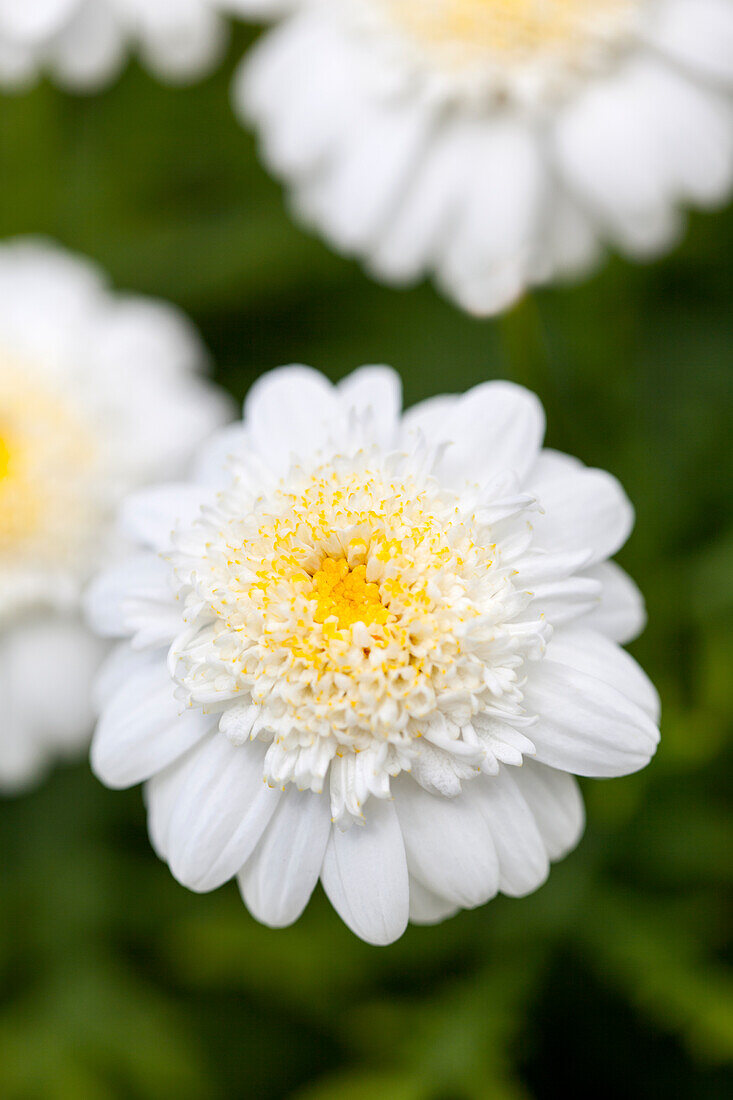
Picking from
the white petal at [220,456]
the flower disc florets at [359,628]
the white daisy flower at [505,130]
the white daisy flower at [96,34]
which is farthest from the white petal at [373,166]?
the flower disc florets at [359,628]

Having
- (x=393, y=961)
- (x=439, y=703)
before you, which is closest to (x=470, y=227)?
(x=439, y=703)

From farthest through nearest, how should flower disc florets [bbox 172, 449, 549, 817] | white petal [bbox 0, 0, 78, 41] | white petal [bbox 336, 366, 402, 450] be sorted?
white petal [bbox 0, 0, 78, 41] < white petal [bbox 336, 366, 402, 450] < flower disc florets [bbox 172, 449, 549, 817]

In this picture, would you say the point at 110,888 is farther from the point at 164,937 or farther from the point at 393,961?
the point at 393,961

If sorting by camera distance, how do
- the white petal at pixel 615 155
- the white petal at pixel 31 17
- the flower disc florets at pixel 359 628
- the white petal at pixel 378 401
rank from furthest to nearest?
the white petal at pixel 31 17, the white petal at pixel 615 155, the white petal at pixel 378 401, the flower disc florets at pixel 359 628

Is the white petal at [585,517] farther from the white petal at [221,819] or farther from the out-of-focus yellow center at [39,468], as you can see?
the out-of-focus yellow center at [39,468]

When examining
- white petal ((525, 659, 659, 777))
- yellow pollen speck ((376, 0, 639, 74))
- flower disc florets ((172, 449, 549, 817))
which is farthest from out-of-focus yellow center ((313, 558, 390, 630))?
yellow pollen speck ((376, 0, 639, 74))

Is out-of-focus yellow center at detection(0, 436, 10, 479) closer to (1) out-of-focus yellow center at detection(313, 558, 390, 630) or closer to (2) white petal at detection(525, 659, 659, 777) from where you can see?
(1) out-of-focus yellow center at detection(313, 558, 390, 630)
